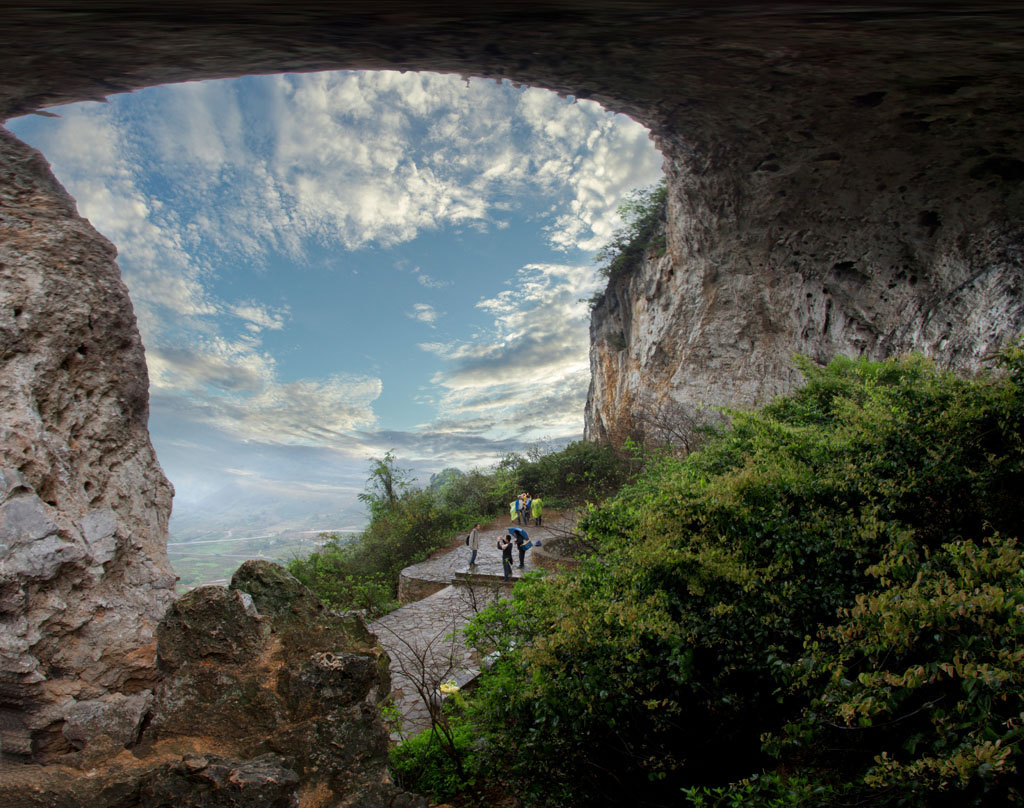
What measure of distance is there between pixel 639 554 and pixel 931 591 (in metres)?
1.85

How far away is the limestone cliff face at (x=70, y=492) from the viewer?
353 cm

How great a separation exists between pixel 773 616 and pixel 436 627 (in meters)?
7.38

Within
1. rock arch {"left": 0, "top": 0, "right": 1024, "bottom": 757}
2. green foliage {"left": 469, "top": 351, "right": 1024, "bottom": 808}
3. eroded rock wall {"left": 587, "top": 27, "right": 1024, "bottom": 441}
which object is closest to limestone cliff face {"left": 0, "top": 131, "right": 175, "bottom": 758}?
rock arch {"left": 0, "top": 0, "right": 1024, "bottom": 757}

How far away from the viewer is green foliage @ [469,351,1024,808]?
2.65m

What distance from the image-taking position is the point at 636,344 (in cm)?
2145

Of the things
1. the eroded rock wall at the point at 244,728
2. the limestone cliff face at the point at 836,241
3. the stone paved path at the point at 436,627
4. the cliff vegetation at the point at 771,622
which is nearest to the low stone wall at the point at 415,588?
the stone paved path at the point at 436,627

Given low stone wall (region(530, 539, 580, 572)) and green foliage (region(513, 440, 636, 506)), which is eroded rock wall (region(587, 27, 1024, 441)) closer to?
green foliage (region(513, 440, 636, 506))

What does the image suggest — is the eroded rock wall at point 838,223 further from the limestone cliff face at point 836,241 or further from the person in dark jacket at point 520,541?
the person in dark jacket at point 520,541

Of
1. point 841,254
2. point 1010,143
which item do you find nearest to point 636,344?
point 841,254

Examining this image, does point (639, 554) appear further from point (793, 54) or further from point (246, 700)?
point (793, 54)

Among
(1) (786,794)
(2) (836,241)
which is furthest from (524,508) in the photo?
(1) (786,794)

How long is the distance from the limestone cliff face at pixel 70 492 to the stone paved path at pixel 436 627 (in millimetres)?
2372

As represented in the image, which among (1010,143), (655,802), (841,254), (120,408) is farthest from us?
(841,254)

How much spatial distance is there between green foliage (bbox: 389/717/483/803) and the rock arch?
223 centimetres
